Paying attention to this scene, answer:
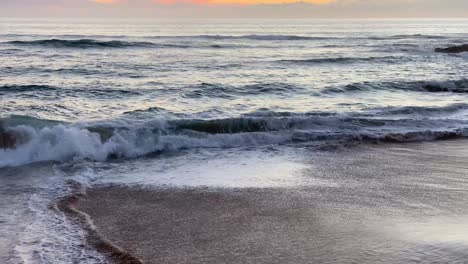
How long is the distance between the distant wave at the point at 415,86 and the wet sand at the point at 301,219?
1075 centimetres

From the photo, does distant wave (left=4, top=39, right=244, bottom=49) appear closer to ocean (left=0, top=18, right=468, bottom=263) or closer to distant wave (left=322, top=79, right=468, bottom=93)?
ocean (left=0, top=18, right=468, bottom=263)

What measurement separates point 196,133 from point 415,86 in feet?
39.4

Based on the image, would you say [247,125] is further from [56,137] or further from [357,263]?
[357,263]

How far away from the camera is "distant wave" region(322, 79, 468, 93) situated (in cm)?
1916

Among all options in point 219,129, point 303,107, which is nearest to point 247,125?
point 219,129

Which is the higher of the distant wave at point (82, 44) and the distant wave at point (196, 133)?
the distant wave at point (82, 44)

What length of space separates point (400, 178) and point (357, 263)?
356cm

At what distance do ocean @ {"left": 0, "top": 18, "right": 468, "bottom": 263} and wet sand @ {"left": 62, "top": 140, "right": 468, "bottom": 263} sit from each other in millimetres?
386

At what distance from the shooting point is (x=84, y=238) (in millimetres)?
5344

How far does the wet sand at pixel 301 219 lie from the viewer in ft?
16.2

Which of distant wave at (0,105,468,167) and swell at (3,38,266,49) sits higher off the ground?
swell at (3,38,266,49)

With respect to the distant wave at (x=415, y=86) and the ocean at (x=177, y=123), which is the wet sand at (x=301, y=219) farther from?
the distant wave at (x=415, y=86)

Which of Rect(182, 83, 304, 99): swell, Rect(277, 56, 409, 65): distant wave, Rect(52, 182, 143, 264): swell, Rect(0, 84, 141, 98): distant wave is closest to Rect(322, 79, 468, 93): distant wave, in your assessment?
Rect(182, 83, 304, 99): swell

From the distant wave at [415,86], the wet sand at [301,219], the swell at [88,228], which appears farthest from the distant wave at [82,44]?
the wet sand at [301,219]
